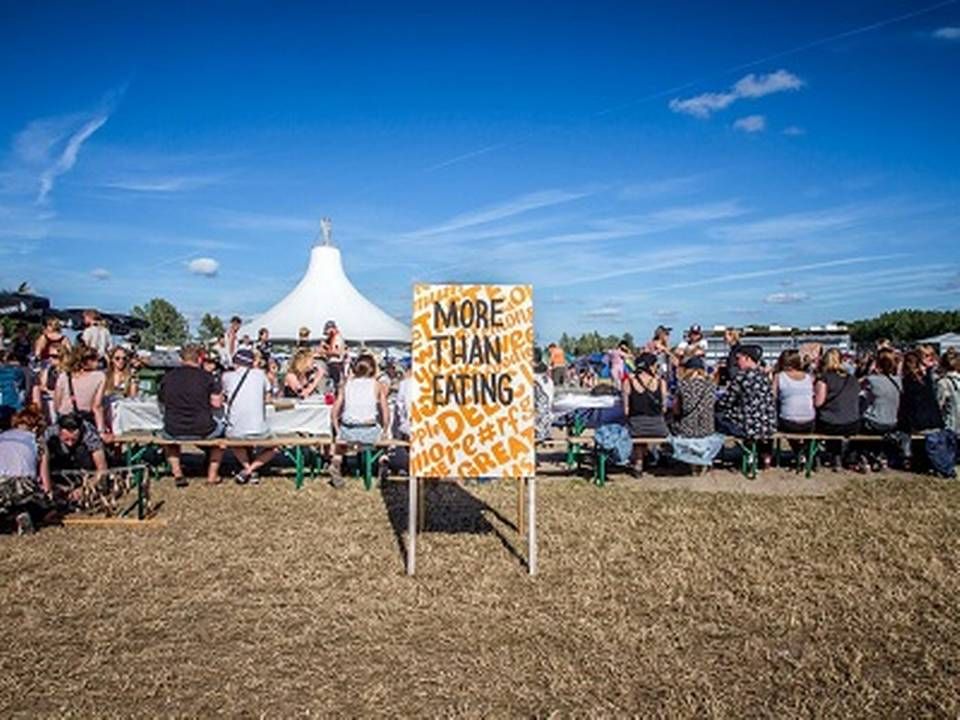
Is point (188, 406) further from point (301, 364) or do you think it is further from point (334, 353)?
point (334, 353)

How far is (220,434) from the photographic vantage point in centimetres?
942

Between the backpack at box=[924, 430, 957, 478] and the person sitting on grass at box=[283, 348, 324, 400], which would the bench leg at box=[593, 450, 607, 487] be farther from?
the person sitting on grass at box=[283, 348, 324, 400]

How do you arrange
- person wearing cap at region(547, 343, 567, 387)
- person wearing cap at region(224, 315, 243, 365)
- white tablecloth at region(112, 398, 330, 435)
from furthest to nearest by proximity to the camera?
person wearing cap at region(547, 343, 567, 387) < person wearing cap at region(224, 315, 243, 365) < white tablecloth at region(112, 398, 330, 435)

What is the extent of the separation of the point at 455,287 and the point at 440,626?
96.3 inches

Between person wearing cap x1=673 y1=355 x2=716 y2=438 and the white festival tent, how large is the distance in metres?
15.9

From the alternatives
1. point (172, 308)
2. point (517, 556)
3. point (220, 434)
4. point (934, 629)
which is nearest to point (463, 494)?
point (517, 556)

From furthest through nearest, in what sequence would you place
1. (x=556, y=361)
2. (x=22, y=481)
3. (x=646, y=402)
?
(x=556, y=361)
(x=646, y=402)
(x=22, y=481)

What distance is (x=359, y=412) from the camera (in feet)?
30.2

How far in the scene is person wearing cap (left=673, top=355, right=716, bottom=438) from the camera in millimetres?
9461

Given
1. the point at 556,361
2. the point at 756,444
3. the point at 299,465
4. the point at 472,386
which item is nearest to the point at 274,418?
the point at 299,465

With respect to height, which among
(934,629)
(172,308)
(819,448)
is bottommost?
(934,629)

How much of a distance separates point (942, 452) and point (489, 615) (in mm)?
7977

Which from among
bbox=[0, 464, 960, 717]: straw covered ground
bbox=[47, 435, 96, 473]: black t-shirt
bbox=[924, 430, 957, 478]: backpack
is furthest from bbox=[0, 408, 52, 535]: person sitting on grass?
bbox=[924, 430, 957, 478]: backpack

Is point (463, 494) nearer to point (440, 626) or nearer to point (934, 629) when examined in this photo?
point (440, 626)
